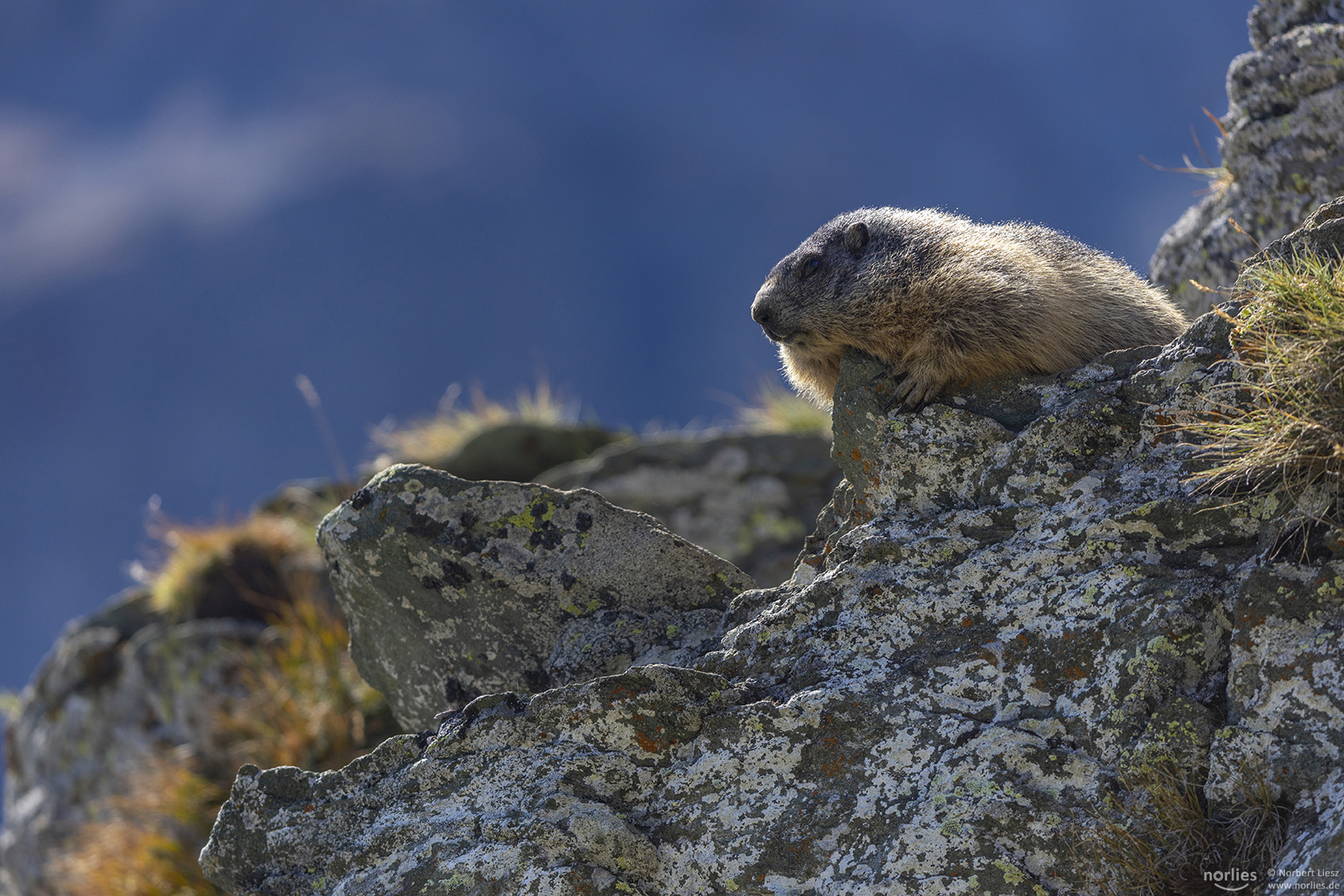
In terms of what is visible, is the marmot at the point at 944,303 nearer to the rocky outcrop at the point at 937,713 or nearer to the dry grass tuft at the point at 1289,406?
the rocky outcrop at the point at 937,713

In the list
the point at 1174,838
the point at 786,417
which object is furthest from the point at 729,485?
the point at 1174,838

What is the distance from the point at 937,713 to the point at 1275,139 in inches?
219

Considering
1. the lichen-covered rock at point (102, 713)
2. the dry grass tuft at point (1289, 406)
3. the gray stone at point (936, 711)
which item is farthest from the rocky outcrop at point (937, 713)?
the lichen-covered rock at point (102, 713)

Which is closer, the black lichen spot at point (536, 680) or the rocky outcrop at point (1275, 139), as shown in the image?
the black lichen spot at point (536, 680)

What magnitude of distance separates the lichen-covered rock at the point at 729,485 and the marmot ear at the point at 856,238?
6.19m

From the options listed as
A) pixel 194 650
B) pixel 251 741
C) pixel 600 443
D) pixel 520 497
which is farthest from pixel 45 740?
pixel 520 497

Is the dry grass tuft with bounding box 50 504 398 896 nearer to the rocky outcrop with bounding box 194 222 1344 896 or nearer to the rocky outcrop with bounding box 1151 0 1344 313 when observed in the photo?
the rocky outcrop with bounding box 194 222 1344 896

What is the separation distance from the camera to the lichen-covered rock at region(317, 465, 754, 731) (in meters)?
5.39

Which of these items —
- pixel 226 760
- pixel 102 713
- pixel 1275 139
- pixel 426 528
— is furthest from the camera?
pixel 102 713

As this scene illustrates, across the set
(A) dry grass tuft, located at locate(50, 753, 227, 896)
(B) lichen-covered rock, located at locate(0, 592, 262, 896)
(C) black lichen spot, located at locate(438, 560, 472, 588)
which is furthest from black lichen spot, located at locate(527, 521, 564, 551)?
(B) lichen-covered rock, located at locate(0, 592, 262, 896)

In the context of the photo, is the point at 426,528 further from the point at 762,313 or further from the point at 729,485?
the point at 729,485

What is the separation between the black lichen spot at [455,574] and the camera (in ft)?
18.1

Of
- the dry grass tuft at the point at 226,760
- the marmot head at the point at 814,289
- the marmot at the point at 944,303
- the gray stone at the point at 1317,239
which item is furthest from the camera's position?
the dry grass tuft at the point at 226,760

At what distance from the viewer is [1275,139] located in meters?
7.26
